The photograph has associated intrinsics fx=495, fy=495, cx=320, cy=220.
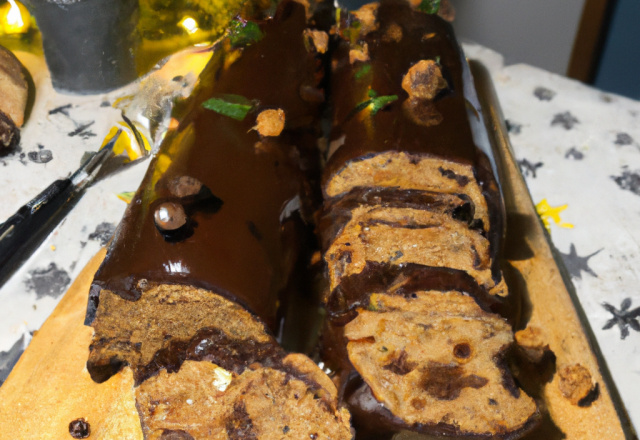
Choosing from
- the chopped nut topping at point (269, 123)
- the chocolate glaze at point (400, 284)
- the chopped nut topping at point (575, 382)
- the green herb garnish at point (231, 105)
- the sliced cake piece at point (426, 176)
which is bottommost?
the chopped nut topping at point (575, 382)

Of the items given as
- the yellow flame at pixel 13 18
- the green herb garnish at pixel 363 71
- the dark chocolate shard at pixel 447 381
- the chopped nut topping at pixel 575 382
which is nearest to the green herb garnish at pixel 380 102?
the green herb garnish at pixel 363 71

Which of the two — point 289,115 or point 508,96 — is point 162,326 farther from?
point 508,96

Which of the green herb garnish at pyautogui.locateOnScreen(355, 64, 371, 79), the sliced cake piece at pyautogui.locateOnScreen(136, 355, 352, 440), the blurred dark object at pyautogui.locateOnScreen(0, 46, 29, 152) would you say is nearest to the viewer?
the sliced cake piece at pyautogui.locateOnScreen(136, 355, 352, 440)

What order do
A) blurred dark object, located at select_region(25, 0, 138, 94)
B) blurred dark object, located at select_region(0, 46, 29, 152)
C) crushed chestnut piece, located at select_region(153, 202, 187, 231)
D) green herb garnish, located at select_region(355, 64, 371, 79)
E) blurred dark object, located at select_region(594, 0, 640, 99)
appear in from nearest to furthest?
crushed chestnut piece, located at select_region(153, 202, 187, 231) → blurred dark object, located at select_region(25, 0, 138, 94) → blurred dark object, located at select_region(0, 46, 29, 152) → green herb garnish, located at select_region(355, 64, 371, 79) → blurred dark object, located at select_region(594, 0, 640, 99)

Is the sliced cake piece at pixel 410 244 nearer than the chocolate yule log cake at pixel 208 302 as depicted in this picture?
No

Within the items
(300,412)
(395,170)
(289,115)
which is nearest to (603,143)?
(395,170)

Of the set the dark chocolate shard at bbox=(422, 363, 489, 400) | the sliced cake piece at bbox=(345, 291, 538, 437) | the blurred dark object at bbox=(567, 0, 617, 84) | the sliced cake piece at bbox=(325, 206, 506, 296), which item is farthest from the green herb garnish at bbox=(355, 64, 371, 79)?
the blurred dark object at bbox=(567, 0, 617, 84)

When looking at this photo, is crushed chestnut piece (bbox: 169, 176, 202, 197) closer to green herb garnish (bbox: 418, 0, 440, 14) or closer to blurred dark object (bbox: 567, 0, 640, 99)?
green herb garnish (bbox: 418, 0, 440, 14)

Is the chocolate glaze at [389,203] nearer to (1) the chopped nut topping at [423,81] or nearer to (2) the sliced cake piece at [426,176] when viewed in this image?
(2) the sliced cake piece at [426,176]
